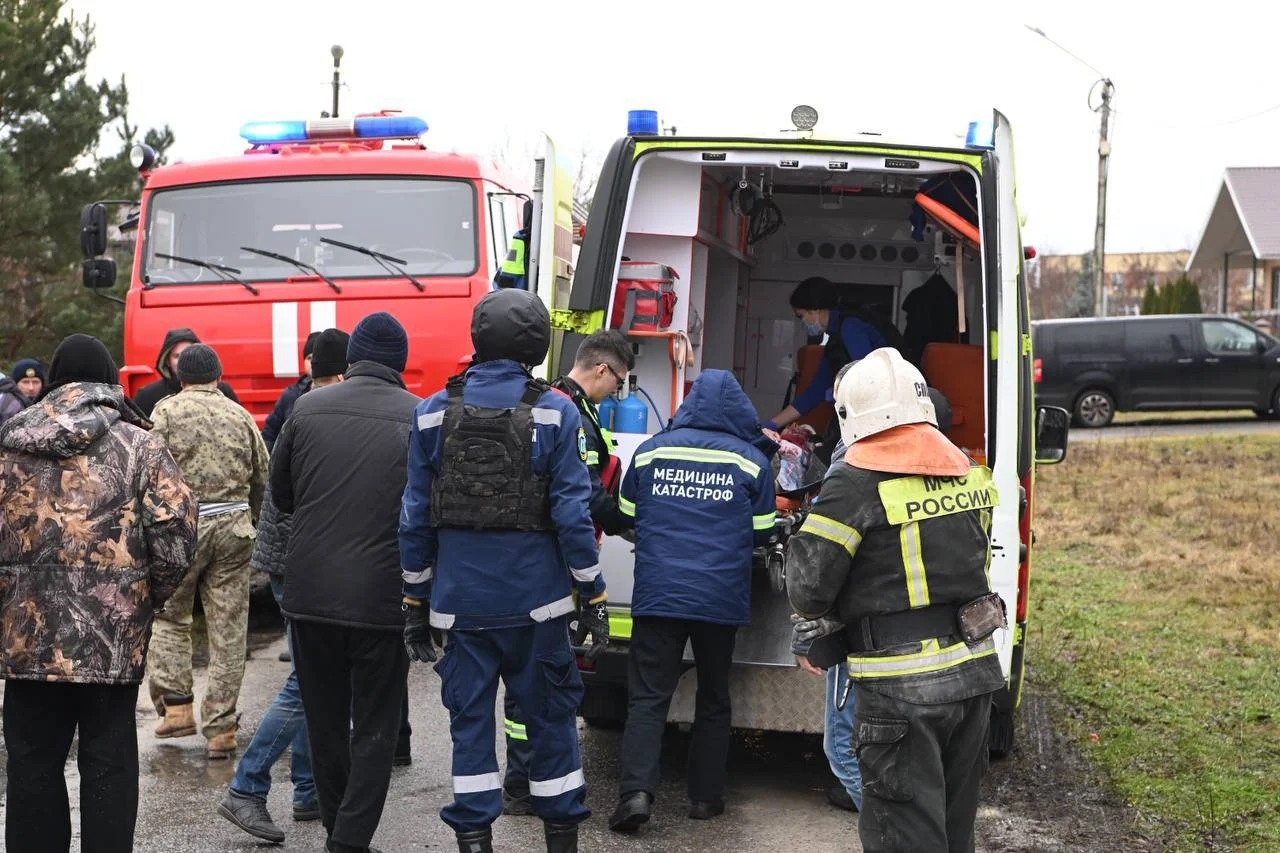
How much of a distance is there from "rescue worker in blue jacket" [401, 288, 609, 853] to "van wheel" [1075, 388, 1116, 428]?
69.0 feet

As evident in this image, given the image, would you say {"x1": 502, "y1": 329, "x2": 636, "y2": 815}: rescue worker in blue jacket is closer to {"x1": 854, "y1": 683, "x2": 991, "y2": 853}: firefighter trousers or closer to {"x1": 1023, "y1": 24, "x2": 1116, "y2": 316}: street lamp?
{"x1": 854, "y1": 683, "x2": 991, "y2": 853}: firefighter trousers

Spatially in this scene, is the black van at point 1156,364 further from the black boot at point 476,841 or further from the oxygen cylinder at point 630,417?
the black boot at point 476,841

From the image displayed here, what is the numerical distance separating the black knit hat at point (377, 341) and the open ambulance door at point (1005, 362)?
2.14 metres

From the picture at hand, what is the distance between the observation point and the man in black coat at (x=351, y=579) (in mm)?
4742

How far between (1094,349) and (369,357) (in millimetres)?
20799

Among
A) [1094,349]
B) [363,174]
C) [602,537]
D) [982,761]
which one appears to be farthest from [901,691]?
[1094,349]

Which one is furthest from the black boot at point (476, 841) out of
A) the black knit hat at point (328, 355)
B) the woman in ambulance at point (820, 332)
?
the woman in ambulance at point (820, 332)

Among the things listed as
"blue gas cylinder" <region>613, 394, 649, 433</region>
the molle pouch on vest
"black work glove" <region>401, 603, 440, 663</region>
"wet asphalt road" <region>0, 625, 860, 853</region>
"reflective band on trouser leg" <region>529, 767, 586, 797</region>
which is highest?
"blue gas cylinder" <region>613, 394, 649, 433</region>

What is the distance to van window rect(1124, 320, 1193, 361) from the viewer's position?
23.8 metres

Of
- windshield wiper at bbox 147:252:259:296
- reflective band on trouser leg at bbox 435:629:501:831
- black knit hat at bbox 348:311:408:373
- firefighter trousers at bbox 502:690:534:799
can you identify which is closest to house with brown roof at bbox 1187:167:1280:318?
windshield wiper at bbox 147:252:259:296

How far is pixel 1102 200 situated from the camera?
102 feet

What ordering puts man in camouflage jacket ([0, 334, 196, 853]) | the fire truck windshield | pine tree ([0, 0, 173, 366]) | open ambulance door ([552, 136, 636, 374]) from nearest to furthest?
man in camouflage jacket ([0, 334, 196, 853]) → open ambulance door ([552, 136, 636, 374]) → the fire truck windshield → pine tree ([0, 0, 173, 366])

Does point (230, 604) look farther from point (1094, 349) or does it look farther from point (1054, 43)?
point (1054, 43)

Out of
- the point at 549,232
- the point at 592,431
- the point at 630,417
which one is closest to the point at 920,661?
the point at 592,431
